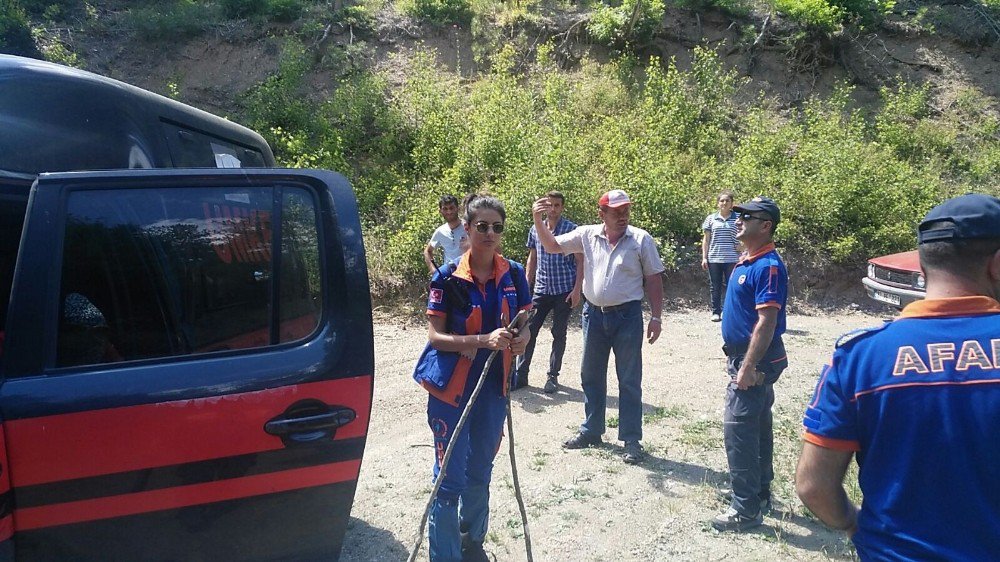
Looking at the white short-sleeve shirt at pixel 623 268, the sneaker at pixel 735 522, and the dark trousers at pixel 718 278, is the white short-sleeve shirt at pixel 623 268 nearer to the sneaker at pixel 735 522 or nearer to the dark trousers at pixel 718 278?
the sneaker at pixel 735 522

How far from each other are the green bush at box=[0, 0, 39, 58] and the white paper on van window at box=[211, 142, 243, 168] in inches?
495

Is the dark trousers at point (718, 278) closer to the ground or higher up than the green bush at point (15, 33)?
closer to the ground

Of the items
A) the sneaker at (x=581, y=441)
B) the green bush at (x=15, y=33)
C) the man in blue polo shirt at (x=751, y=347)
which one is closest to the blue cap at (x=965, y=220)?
the man in blue polo shirt at (x=751, y=347)

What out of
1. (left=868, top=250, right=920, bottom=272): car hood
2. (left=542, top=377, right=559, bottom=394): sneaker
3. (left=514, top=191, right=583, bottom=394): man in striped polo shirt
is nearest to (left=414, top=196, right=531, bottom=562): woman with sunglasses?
(left=514, top=191, right=583, bottom=394): man in striped polo shirt

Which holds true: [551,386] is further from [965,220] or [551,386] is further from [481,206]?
[965,220]

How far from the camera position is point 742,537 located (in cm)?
372

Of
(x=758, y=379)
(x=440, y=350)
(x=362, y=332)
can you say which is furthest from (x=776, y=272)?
(x=362, y=332)

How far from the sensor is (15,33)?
1332cm

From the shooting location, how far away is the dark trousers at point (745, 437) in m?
3.65

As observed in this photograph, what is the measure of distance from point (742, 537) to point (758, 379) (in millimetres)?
917

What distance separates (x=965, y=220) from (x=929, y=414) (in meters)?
0.50

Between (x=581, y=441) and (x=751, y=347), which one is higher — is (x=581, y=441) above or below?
below

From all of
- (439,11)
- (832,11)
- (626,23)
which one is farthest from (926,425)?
(832,11)

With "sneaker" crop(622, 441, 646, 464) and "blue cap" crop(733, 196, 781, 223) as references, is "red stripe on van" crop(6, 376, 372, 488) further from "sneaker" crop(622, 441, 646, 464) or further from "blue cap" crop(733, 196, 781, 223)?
"sneaker" crop(622, 441, 646, 464)
